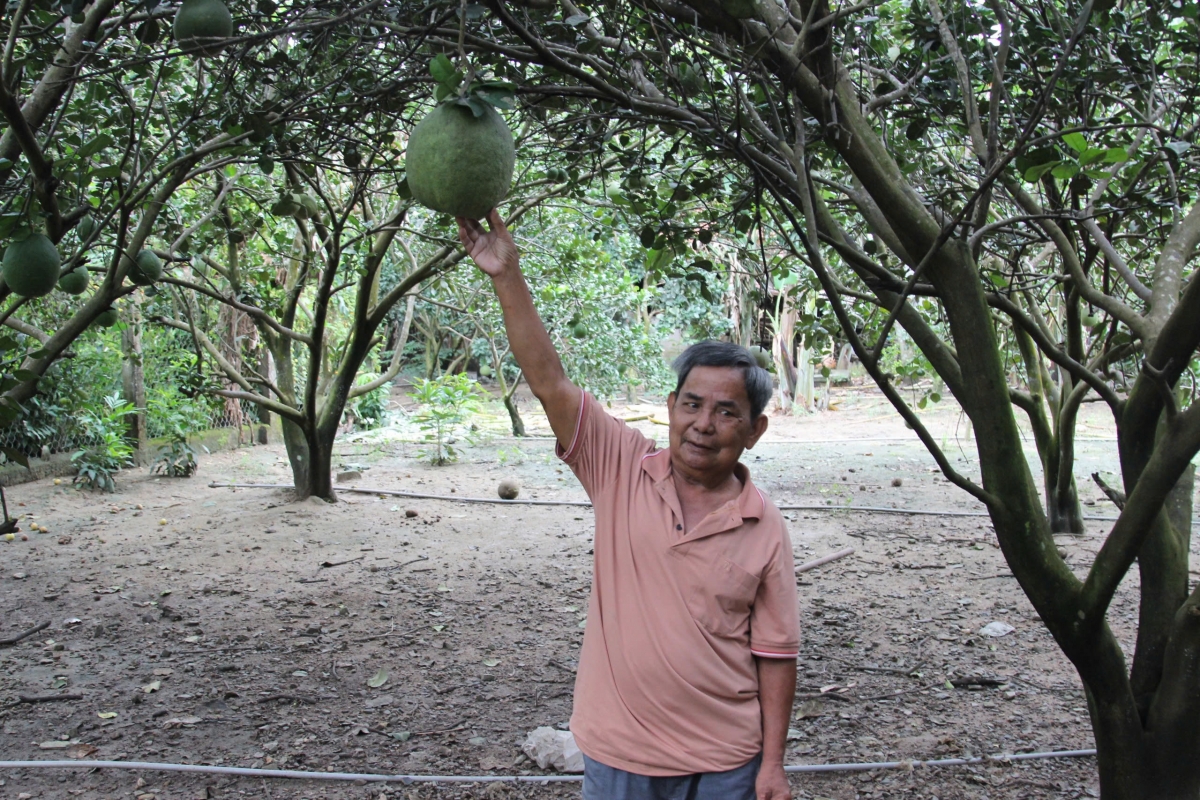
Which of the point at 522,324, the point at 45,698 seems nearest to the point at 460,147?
the point at 522,324

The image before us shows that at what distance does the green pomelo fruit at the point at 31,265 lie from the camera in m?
2.04

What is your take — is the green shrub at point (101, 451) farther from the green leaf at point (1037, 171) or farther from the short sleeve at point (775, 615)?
the green leaf at point (1037, 171)

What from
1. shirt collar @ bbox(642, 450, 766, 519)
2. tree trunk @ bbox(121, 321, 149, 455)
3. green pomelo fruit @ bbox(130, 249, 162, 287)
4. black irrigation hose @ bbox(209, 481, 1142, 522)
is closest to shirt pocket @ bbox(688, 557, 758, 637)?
shirt collar @ bbox(642, 450, 766, 519)

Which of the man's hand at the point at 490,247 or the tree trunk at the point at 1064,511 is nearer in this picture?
the man's hand at the point at 490,247

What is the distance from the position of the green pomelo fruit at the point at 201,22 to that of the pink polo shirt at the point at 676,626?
1.12m

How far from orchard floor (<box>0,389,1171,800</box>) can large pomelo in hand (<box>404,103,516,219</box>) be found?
80.2 inches

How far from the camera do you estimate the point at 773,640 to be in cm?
168

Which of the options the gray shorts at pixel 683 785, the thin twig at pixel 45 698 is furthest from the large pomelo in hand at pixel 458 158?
the thin twig at pixel 45 698

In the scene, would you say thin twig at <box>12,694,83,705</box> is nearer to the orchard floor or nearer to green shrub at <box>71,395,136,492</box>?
the orchard floor

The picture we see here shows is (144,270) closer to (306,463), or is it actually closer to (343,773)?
(343,773)

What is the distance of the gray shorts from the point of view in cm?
161

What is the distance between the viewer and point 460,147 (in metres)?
1.32

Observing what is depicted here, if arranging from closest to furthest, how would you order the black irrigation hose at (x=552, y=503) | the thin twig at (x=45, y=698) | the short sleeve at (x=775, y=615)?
the short sleeve at (x=775, y=615)
the thin twig at (x=45, y=698)
the black irrigation hose at (x=552, y=503)

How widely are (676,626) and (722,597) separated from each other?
0.10 meters
